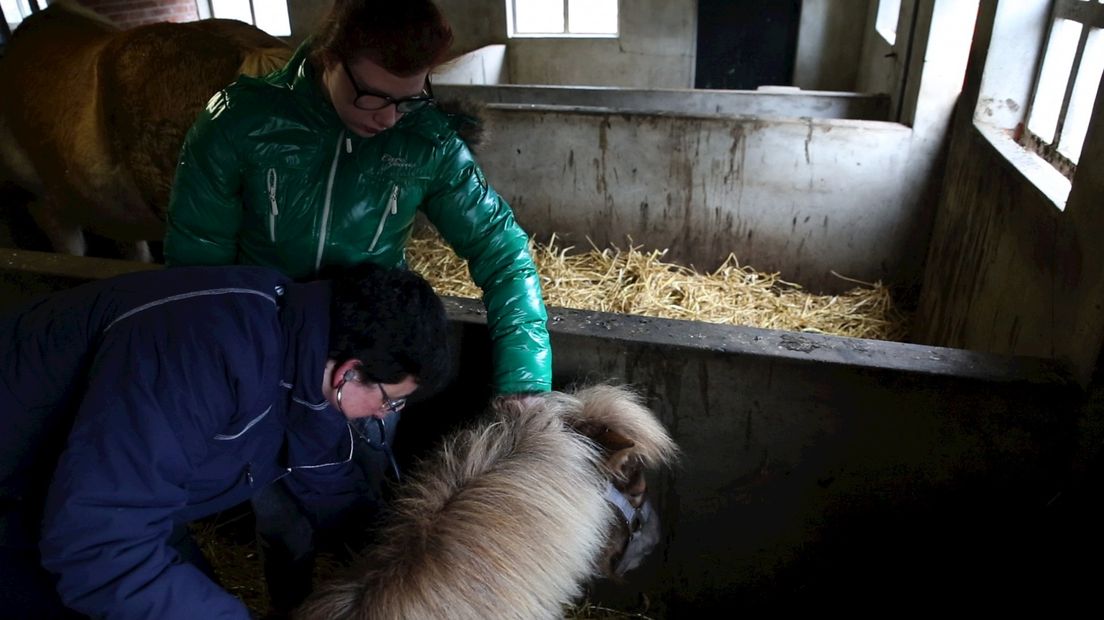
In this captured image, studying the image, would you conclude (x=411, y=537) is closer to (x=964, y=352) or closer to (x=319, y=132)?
(x=319, y=132)

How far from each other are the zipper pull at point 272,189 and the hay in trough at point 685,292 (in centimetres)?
211

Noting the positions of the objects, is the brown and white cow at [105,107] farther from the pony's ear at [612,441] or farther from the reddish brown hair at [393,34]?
the pony's ear at [612,441]

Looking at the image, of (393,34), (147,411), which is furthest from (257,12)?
(147,411)

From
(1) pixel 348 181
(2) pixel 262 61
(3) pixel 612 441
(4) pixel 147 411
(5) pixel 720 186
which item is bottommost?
(5) pixel 720 186

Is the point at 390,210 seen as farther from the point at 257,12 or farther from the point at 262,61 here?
the point at 257,12

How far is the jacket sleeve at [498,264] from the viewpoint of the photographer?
1.75 m

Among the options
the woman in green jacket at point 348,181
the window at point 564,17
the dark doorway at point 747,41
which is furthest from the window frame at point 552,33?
the woman in green jacket at point 348,181

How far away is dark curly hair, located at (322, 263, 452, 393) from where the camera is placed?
1.28 m

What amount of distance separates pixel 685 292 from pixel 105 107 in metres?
3.25

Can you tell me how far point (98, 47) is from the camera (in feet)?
13.1

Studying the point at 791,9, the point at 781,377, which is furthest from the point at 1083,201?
the point at 791,9

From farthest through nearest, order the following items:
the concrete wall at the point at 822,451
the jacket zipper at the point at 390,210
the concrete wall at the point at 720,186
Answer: the concrete wall at the point at 720,186
the concrete wall at the point at 822,451
the jacket zipper at the point at 390,210

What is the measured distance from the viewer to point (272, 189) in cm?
164

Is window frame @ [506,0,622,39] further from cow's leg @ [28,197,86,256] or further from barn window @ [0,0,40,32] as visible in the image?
cow's leg @ [28,197,86,256]
